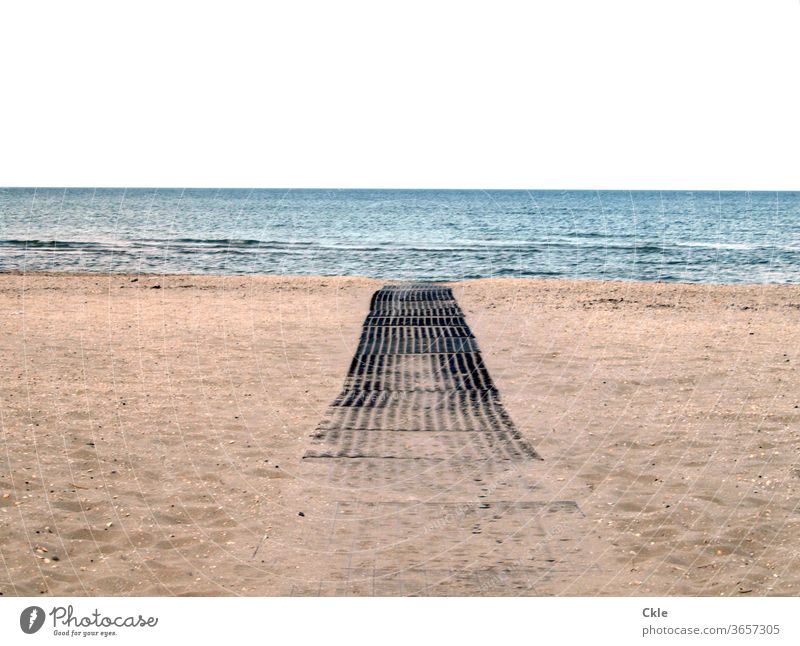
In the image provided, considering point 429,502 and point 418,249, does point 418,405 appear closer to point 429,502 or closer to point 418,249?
point 429,502

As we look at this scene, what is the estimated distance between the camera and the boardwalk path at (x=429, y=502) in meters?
5.54

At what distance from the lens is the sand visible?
5.71 m

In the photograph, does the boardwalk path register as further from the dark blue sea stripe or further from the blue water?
the blue water

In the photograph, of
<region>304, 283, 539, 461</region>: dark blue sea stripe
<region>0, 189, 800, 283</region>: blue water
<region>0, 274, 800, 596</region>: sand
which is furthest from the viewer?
<region>0, 189, 800, 283</region>: blue water

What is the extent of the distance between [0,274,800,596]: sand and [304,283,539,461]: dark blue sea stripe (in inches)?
11.3

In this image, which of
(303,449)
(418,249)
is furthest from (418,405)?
(418,249)

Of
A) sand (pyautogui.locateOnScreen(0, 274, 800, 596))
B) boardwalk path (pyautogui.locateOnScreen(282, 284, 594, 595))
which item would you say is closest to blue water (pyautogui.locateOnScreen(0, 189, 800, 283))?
sand (pyautogui.locateOnScreen(0, 274, 800, 596))

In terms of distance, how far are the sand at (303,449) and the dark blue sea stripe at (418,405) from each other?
0.94 feet

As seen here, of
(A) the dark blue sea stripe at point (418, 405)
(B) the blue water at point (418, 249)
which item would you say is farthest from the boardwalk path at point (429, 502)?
(B) the blue water at point (418, 249)

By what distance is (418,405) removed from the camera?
33.8 ft

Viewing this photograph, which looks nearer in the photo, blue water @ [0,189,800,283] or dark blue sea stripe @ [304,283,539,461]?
dark blue sea stripe @ [304,283,539,461]

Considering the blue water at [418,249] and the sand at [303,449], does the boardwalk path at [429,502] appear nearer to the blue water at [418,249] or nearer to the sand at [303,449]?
the sand at [303,449]

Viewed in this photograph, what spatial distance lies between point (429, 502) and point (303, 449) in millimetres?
1925

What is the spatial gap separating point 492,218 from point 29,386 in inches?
2619
